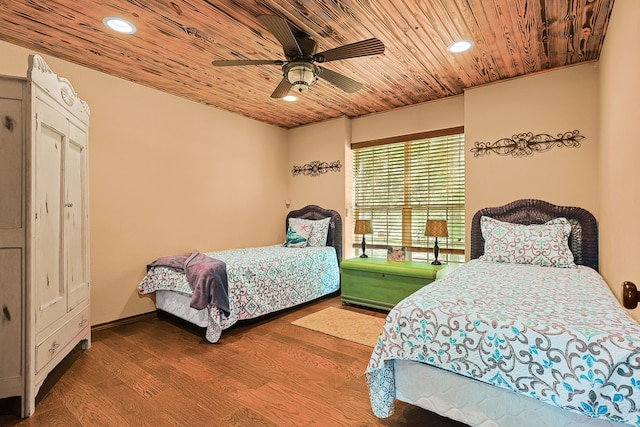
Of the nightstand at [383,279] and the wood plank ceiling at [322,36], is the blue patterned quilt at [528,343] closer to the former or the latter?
the nightstand at [383,279]

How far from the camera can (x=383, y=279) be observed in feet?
12.3

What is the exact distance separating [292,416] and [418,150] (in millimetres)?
3459

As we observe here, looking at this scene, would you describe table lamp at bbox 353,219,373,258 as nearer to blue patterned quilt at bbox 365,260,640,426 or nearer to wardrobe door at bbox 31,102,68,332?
blue patterned quilt at bbox 365,260,640,426

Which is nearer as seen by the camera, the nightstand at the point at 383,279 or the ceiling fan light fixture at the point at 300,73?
the ceiling fan light fixture at the point at 300,73

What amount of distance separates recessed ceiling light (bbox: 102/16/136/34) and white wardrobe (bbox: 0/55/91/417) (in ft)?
1.76

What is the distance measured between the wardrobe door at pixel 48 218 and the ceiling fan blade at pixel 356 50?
186 cm

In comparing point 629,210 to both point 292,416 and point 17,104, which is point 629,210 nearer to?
point 292,416

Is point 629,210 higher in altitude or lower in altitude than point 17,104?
lower

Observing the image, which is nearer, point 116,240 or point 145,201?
point 116,240

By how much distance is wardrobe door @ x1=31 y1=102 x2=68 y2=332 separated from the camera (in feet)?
Answer: 6.42

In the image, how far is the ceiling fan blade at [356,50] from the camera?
2080 mm

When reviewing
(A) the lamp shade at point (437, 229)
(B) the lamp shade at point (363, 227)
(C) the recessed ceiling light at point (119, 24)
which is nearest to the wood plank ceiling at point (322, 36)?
(C) the recessed ceiling light at point (119, 24)

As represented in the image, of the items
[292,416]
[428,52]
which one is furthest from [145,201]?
[428,52]

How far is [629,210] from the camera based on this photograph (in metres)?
1.81
